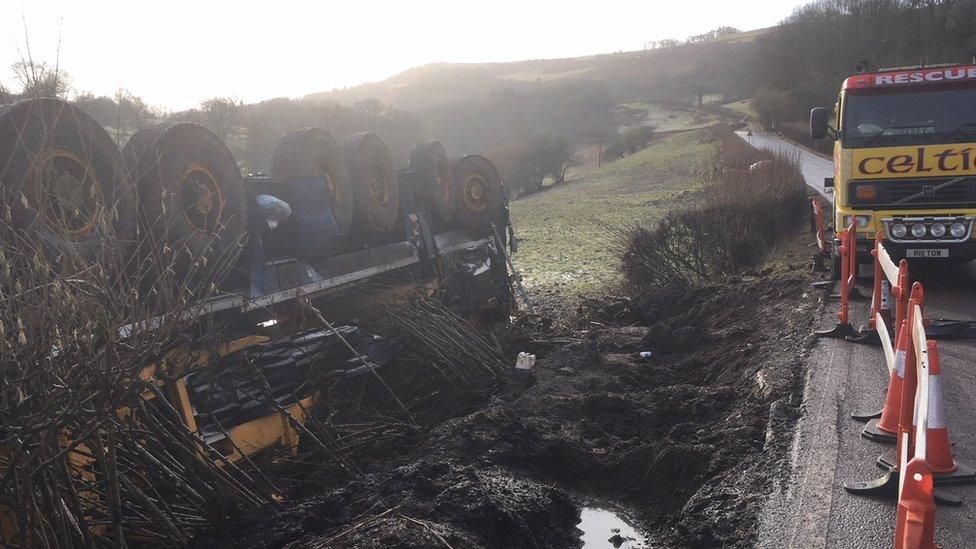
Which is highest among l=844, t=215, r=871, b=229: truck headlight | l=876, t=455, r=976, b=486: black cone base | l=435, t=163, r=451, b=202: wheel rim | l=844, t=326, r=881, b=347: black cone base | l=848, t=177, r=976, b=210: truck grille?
l=435, t=163, r=451, b=202: wheel rim

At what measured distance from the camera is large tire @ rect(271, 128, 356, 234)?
6984mm

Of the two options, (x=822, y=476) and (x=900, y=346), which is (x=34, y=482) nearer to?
(x=822, y=476)

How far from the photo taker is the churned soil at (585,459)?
3877 mm

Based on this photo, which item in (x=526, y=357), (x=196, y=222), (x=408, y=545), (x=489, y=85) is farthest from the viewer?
(x=489, y=85)

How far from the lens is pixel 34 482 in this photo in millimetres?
3072

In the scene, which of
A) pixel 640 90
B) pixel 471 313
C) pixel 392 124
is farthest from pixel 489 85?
pixel 471 313

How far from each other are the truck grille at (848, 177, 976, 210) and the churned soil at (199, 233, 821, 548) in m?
1.77

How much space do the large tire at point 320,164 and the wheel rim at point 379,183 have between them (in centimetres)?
52

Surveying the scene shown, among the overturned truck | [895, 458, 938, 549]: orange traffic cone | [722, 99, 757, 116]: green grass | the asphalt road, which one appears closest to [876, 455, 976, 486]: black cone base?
the asphalt road

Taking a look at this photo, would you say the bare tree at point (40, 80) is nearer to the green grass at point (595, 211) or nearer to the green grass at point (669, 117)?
the green grass at point (595, 211)

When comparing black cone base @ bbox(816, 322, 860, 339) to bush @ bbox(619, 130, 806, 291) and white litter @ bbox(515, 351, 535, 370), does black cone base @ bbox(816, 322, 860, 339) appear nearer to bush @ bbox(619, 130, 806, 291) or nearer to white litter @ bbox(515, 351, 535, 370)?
white litter @ bbox(515, 351, 535, 370)

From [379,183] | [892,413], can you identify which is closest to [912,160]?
[892,413]

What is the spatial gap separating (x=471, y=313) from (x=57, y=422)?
279 inches

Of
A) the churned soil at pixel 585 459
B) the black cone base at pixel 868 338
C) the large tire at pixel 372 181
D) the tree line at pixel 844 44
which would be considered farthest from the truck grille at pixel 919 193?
the tree line at pixel 844 44
